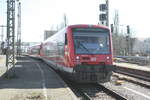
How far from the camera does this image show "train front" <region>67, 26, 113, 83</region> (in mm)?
16503

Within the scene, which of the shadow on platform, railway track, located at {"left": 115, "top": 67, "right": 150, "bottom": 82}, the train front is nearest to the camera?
the shadow on platform

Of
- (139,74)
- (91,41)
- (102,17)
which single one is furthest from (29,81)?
(102,17)

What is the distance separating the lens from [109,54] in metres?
17.3

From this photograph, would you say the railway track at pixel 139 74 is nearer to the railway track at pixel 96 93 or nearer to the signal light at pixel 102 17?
the railway track at pixel 96 93

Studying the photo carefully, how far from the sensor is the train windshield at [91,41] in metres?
17.0

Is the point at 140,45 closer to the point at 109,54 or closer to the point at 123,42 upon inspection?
the point at 123,42

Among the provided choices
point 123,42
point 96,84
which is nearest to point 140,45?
point 123,42

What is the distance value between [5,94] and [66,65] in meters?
4.97

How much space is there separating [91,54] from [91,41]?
2.29 ft

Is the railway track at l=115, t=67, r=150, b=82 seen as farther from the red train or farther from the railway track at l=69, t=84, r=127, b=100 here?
the railway track at l=69, t=84, r=127, b=100

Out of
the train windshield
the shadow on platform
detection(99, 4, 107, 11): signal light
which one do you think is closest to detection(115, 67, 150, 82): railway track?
the train windshield

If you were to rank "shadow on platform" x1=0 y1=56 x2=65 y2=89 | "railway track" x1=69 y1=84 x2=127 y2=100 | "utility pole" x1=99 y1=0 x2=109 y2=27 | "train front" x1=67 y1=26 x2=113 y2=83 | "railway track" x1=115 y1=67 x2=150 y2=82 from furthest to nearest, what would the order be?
1. "utility pole" x1=99 y1=0 x2=109 y2=27
2. "railway track" x1=115 y1=67 x2=150 y2=82
3. "train front" x1=67 y1=26 x2=113 y2=83
4. "shadow on platform" x1=0 y1=56 x2=65 y2=89
5. "railway track" x1=69 y1=84 x2=127 y2=100

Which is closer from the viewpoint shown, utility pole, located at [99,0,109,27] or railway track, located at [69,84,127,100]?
railway track, located at [69,84,127,100]

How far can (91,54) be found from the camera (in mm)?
16938
